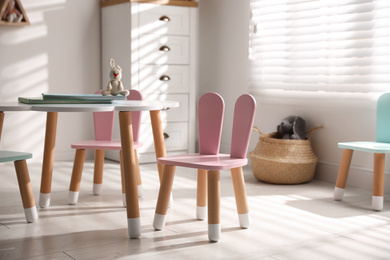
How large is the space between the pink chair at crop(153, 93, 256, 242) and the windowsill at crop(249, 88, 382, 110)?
3.93ft

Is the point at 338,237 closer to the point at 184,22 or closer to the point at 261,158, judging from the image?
the point at 261,158

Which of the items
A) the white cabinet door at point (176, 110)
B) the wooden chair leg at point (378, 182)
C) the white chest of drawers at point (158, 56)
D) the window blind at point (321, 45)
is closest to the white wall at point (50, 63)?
the white chest of drawers at point (158, 56)

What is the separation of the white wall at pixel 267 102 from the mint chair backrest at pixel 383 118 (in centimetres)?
22

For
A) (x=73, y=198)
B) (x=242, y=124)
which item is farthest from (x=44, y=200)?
(x=242, y=124)

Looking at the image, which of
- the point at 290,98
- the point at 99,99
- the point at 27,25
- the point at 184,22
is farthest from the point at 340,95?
the point at 27,25

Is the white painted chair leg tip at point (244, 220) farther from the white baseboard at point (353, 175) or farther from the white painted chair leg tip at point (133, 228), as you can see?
the white baseboard at point (353, 175)

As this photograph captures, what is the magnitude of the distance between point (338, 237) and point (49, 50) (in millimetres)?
2716

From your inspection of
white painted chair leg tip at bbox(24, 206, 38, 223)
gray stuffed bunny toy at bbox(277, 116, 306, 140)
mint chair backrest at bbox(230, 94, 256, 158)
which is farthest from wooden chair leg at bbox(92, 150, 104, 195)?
gray stuffed bunny toy at bbox(277, 116, 306, 140)

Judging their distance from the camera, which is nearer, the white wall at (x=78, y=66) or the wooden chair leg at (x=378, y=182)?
the wooden chair leg at (x=378, y=182)

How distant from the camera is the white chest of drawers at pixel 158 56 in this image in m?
3.96

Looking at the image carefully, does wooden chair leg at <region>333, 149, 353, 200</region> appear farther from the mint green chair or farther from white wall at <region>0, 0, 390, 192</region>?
white wall at <region>0, 0, 390, 192</region>

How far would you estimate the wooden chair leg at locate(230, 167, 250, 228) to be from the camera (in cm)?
227

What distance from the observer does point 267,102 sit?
153 inches

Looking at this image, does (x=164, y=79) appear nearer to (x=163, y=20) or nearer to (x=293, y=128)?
(x=163, y=20)
